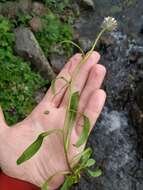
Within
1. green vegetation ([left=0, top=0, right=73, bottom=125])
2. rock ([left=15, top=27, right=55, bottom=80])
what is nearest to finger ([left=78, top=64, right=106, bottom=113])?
green vegetation ([left=0, top=0, right=73, bottom=125])

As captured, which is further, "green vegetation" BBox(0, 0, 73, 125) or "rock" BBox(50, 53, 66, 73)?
"rock" BBox(50, 53, 66, 73)

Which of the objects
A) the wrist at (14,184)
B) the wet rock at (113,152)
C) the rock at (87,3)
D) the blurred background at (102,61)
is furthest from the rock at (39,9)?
the wrist at (14,184)

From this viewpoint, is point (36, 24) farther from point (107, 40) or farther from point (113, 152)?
point (113, 152)

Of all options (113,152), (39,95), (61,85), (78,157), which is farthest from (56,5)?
(78,157)

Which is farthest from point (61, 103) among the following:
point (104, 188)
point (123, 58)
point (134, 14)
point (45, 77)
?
point (134, 14)

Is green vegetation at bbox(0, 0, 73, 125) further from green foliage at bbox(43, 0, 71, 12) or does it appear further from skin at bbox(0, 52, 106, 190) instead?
skin at bbox(0, 52, 106, 190)

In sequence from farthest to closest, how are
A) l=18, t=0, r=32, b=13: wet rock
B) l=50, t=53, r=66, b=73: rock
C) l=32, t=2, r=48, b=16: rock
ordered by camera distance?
l=32, t=2, r=48, b=16: rock → l=18, t=0, r=32, b=13: wet rock → l=50, t=53, r=66, b=73: rock

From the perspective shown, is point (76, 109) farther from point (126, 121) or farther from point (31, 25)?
point (31, 25)

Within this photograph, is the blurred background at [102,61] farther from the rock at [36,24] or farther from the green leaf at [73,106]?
the green leaf at [73,106]
